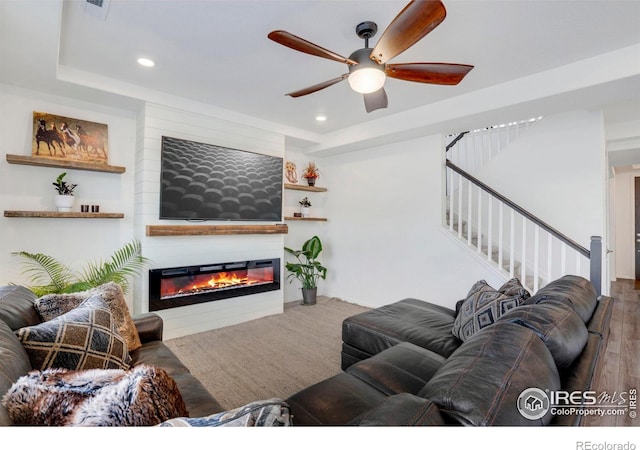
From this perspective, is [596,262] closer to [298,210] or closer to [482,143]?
[482,143]

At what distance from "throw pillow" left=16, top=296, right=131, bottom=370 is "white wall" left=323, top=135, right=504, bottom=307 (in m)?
3.48

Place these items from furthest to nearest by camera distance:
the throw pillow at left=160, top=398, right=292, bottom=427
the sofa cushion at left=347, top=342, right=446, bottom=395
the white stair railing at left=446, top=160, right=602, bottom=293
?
the white stair railing at left=446, top=160, right=602, bottom=293 → the sofa cushion at left=347, top=342, right=446, bottom=395 → the throw pillow at left=160, top=398, right=292, bottom=427

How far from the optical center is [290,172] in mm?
4902

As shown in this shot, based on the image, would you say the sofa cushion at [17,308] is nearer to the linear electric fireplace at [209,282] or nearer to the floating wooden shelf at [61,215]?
Answer: the floating wooden shelf at [61,215]

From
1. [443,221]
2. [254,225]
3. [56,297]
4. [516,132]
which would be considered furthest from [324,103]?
[56,297]

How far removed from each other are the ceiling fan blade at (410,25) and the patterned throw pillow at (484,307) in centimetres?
161

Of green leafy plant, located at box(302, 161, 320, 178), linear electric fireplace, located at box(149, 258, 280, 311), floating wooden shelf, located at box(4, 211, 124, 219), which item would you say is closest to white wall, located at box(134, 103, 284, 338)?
linear electric fireplace, located at box(149, 258, 280, 311)

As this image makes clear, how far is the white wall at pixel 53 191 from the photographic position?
9.07ft

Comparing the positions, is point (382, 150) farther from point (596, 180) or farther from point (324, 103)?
point (596, 180)

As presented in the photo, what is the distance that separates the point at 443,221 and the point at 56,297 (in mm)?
3831

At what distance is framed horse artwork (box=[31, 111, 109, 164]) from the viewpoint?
2869 millimetres

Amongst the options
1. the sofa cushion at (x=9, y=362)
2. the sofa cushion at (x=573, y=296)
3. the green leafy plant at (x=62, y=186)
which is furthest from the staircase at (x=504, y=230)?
the green leafy plant at (x=62, y=186)

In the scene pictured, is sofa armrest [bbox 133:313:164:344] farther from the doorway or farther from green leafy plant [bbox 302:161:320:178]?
the doorway

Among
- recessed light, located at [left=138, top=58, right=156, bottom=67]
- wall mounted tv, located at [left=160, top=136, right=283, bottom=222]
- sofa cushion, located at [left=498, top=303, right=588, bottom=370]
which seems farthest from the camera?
wall mounted tv, located at [left=160, top=136, right=283, bottom=222]
